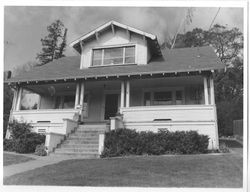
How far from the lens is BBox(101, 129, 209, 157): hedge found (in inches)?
378

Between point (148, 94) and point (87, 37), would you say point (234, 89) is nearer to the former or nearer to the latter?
point (148, 94)

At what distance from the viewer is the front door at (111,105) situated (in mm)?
14500

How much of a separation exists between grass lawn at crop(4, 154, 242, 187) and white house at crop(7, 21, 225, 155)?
139 inches

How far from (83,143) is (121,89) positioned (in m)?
3.25

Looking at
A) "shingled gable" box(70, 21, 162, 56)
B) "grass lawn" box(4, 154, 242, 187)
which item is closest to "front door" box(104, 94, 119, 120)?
"shingled gable" box(70, 21, 162, 56)

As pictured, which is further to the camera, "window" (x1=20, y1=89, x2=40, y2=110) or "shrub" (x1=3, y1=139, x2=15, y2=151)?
"window" (x1=20, y1=89, x2=40, y2=110)

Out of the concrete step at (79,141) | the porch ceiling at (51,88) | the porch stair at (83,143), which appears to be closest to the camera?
the porch stair at (83,143)

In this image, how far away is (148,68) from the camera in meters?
12.8

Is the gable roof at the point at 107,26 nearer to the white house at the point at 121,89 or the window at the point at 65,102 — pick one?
the white house at the point at 121,89

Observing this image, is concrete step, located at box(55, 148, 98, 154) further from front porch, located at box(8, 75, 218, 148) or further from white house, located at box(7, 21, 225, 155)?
front porch, located at box(8, 75, 218, 148)

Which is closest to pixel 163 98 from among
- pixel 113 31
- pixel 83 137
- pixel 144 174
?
pixel 113 31

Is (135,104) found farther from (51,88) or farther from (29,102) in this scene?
(29,102)

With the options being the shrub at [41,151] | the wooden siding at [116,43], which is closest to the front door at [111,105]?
the wooden siding at [116,43]
